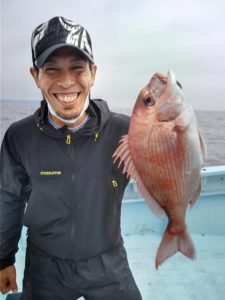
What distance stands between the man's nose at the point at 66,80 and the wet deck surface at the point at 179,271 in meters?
2.14

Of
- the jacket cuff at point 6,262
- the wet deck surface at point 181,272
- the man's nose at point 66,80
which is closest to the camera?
the man's nose at point 66,80

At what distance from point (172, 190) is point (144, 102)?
385mm

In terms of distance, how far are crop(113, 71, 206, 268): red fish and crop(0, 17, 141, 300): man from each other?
1.45ft

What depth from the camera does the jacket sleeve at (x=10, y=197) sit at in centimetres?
197

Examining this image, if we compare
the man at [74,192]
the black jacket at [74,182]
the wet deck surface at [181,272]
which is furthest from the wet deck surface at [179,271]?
the black jacket at [74,182]

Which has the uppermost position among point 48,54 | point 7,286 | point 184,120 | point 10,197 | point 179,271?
point 48,54

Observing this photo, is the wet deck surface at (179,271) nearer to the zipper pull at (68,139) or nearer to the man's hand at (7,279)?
the man's hand at (7,279)

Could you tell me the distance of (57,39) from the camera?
1691mm

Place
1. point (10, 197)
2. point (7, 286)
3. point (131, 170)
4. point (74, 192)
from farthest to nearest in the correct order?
point (7, 286)
point (10, 197)
point (74, 192)
point (131, 170)

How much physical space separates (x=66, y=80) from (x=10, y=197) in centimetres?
83

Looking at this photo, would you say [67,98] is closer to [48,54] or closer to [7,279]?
[48,54]

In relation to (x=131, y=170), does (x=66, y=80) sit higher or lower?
higher

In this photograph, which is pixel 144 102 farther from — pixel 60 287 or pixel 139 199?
pixel 139 199

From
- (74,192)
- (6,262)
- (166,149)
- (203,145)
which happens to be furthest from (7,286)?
(203,145)
